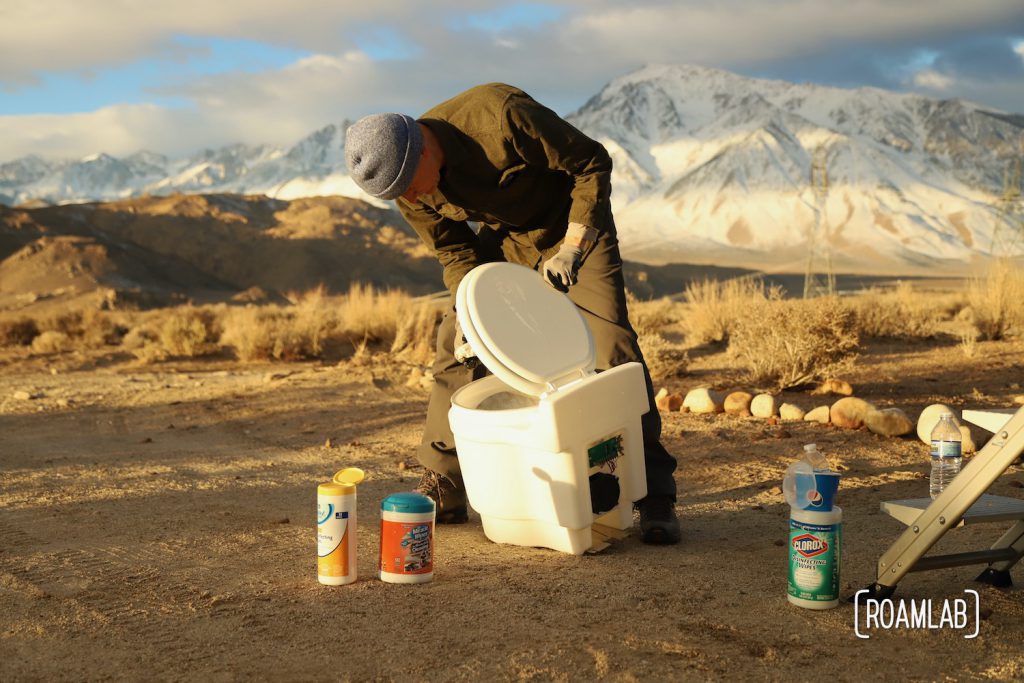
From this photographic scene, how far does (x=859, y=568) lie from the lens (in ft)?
12.3

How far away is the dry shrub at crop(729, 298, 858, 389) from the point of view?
809 centimetres

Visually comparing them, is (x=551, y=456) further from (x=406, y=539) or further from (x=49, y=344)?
(x=49, y=344)

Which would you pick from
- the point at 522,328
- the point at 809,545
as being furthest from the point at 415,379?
the point at 809,545

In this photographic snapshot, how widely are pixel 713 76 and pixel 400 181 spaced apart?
169 m

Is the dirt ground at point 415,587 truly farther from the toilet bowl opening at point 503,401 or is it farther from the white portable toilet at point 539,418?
the toilet bowl opening at point 503,401

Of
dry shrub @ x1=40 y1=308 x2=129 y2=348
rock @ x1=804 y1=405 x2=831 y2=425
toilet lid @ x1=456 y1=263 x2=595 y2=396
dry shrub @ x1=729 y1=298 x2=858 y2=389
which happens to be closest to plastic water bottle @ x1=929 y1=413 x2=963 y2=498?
toilet lid @ x1=456 y1=263 x2=595 y2=396

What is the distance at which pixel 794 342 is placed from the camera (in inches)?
318

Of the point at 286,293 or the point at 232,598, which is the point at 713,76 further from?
the point at 232,598

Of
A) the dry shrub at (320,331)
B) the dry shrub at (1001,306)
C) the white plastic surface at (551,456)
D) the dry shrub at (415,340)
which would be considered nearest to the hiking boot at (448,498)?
the white plastic surface at (551,456)

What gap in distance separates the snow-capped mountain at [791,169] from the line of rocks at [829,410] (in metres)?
64.9

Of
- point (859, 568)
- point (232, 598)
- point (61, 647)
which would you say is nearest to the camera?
point (61, 647)

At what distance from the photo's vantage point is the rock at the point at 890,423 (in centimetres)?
622

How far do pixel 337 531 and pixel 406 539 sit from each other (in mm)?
237

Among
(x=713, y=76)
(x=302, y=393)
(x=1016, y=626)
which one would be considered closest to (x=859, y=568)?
(x=1016, y=626)
